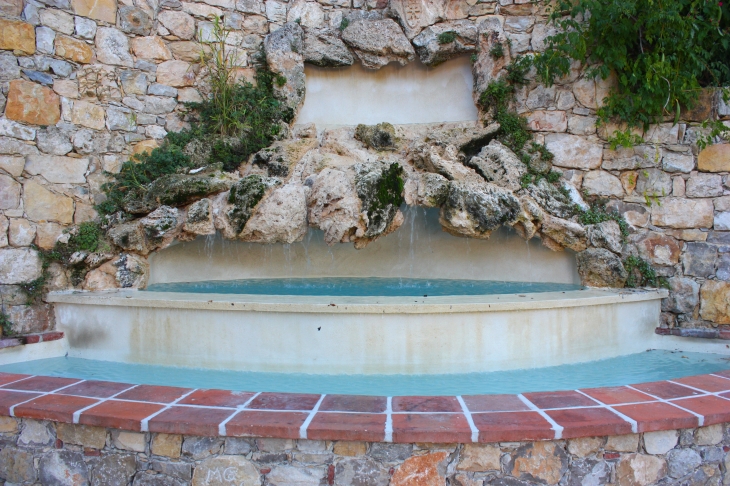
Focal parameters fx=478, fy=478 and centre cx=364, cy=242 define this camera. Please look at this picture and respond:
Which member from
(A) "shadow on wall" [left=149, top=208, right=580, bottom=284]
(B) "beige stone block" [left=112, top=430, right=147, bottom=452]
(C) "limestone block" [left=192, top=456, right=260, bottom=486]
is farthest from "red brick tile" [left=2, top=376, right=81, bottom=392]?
(A) "shadow on wall" [left=149, top=208, right=580, bottom=284]

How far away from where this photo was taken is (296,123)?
6242mm

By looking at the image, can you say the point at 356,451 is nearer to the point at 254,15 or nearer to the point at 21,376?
the point at 21,376

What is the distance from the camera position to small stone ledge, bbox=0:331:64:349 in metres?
3.99

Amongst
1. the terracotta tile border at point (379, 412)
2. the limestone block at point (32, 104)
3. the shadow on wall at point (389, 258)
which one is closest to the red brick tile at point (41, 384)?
the terracotta tile border at point (379, 412)

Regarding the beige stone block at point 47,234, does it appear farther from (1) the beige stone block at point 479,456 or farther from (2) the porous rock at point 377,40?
(1) the beige stone block at point 479,456

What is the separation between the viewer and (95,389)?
8.75 ft

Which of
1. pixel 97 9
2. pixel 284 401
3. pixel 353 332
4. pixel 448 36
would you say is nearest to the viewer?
pixel 284 401

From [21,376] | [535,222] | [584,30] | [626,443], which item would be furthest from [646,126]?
→ [21,376]

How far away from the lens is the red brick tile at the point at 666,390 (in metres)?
2.56

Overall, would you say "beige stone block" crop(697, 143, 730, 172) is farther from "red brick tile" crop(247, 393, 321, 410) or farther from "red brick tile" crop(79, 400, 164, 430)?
"red brick tile" crop(79, 400, 164, 430)

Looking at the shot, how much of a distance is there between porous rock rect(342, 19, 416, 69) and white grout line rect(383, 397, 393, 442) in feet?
16.0

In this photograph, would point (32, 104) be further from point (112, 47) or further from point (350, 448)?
point (350, 448)

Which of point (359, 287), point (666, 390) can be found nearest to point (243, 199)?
point (359, 287)

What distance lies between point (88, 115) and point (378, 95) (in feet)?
11.4
